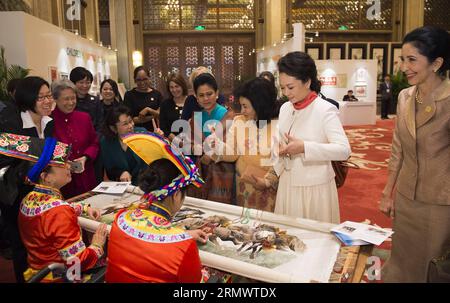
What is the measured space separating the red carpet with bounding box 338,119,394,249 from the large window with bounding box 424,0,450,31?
761 cm

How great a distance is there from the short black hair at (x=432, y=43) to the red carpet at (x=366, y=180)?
1923mm

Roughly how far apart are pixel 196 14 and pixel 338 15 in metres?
5.58

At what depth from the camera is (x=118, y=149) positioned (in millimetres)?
3197

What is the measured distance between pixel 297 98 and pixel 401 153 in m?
0.68

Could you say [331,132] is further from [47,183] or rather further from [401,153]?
[47,183]

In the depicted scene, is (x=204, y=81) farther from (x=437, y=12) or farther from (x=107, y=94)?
(x=437, y=12)

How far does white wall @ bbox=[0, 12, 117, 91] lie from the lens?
4641 mm

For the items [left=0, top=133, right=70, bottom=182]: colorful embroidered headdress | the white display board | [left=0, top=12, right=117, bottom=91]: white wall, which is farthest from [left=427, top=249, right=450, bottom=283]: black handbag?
[left=0, top=12, right=117, bottom=91]: white wall

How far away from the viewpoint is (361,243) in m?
1.74

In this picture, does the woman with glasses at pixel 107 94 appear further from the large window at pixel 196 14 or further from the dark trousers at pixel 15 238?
the large window at pixel 196 14

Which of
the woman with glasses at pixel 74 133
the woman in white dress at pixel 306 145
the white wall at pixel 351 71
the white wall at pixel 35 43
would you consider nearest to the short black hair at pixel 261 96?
the woman in white dress at pixel 306 145

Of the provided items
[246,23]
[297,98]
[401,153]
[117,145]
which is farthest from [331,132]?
[246,23]

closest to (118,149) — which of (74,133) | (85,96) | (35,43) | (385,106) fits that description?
(74,133)

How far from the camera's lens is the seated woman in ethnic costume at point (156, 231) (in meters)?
A: 1.27
